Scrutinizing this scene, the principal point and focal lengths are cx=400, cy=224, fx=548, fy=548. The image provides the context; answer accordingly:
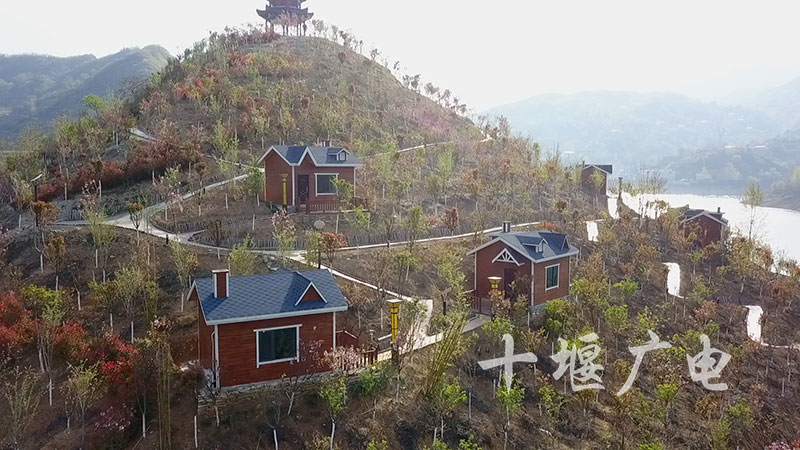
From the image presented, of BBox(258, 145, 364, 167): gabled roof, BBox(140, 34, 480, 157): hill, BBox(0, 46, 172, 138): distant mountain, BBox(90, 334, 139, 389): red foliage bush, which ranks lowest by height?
BBox(90, 334, 139, 389): red foliage bush

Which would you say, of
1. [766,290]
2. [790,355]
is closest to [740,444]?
[790,355]

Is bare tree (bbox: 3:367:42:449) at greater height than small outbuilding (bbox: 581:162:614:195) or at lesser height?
lesser

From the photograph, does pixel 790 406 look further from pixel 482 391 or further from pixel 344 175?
pixel 344 175

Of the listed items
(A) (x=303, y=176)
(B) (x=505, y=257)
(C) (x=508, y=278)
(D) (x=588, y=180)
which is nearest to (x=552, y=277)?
(C) (x=508, y=278)

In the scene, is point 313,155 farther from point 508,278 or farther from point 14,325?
point 14,325

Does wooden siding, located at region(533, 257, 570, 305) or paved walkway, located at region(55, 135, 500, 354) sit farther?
wooden siding, located at region(533, 257, 570, 305)

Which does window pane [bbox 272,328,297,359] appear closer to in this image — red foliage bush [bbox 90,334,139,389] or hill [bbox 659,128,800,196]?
red foliage bush [bbox 90,334,139,389]

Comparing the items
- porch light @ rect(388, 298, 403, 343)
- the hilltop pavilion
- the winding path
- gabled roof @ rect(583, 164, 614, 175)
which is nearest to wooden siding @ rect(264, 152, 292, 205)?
porch light @ rect(388, 298, 403, 343)
